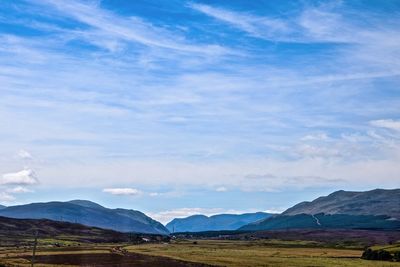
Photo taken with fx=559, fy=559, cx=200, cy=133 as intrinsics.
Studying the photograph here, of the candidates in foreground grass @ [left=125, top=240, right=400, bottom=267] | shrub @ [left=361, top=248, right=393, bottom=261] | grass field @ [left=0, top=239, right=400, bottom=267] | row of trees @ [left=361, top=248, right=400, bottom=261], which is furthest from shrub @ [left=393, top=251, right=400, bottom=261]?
foreground grass @ [left=125, top=240, right=400, bottom=267]

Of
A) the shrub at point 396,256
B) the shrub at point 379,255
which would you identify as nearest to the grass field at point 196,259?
the shrub at point 379,255

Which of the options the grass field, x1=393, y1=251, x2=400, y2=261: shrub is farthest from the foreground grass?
x1=393, y1=251, x2=400, y2=261: shrub

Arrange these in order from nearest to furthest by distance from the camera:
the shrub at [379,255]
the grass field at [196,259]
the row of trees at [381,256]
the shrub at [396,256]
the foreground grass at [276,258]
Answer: the foreground grass at [276,258], the grass field at [196,259], the shrub at [396,256], the row of trees at [381,256], the shrub at [379,255]

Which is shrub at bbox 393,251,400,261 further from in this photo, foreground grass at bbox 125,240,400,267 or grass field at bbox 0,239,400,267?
foreground grass at bbox 125,240,400,267

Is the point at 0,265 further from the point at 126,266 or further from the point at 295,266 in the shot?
the point at 295,266

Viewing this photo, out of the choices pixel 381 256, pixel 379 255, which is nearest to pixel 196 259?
pixel 379 255

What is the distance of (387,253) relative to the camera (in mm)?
118812

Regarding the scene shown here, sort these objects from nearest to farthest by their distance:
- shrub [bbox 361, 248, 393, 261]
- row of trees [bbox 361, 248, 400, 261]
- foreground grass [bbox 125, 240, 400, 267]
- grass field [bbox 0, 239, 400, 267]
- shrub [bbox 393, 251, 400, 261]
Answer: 1. foreground grass [bbox 125, 240, 400, 267]
2. grass field [bbox 0, 239, 400, 267]
3. shrub [bbox 393, 251, 400, 261]
4. row of trees [bbox 361, 248, 400, 261]
5. shrub [bbox 361, 248, 393, 261]

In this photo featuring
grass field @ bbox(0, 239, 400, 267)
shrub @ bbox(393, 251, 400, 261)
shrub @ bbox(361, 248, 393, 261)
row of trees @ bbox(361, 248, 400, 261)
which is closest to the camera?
grass field @ bbox(0, 239, 400, 267)

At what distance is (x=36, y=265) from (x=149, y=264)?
21.1 metres

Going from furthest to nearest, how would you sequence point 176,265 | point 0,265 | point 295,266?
point 176,265 → point 295,266 → point 0,265

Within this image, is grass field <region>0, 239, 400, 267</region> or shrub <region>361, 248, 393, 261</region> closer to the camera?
grass field <region>0, 239, 400, 267</region>

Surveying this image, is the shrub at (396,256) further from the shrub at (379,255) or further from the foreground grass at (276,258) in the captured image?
the foreground grass at (276,258)

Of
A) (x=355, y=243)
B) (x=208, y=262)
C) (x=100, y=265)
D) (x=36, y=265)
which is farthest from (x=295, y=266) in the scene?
(x=355, y=243)
